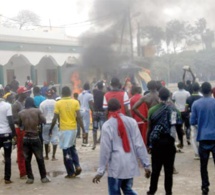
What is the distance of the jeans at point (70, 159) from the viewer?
7738mm

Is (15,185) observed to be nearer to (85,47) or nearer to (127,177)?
(127,177)

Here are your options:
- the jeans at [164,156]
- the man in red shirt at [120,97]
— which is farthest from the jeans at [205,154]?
the man in red shirt at [120,97]

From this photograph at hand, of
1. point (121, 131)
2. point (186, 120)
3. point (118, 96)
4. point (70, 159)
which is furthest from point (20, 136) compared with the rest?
point (186, 120)

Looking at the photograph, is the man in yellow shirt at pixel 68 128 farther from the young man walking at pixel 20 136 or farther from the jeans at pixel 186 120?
the jeans at pixel 186 120

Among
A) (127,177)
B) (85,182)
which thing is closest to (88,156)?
(85,182)

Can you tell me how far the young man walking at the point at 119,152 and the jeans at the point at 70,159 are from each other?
291cm

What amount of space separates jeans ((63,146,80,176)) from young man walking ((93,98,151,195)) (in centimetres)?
291

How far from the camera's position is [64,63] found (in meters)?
28.6

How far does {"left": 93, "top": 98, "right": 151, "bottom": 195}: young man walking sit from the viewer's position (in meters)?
4.82

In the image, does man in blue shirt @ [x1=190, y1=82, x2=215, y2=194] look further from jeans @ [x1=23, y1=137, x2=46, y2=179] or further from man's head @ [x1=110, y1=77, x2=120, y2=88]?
jeans @ [x1=23, y1=137, x2=46, y2=179]

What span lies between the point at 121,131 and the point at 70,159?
3111mm

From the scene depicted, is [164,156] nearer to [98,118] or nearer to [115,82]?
[115,82]

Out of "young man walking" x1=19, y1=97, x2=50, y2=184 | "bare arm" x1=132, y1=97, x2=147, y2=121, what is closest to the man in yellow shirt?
"young man walking" x1=19, y1=97, x2=50, y2=184

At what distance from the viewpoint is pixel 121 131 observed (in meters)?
4.84
